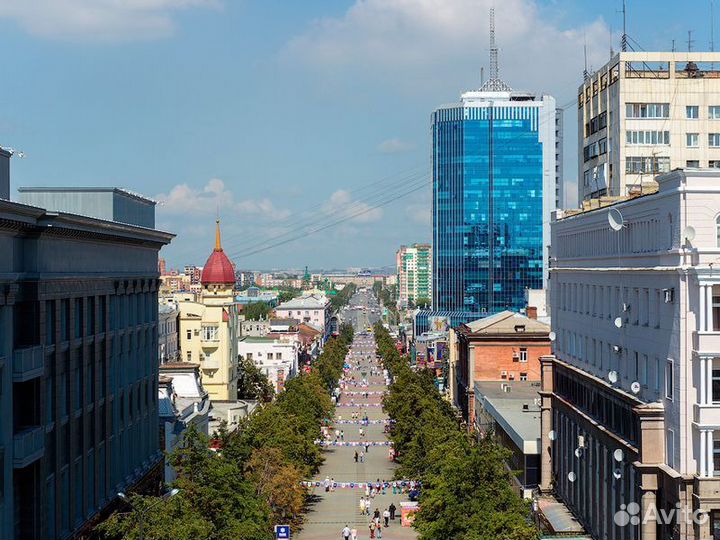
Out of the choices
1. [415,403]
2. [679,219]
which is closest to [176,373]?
A: [415,403]

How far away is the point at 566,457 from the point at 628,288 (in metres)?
17.3

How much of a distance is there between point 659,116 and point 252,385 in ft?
271

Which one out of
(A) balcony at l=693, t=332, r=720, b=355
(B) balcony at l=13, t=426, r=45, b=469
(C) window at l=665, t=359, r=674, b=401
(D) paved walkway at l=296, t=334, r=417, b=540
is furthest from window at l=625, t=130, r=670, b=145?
(B) balcony at l=13, t=426, r=45, b=469

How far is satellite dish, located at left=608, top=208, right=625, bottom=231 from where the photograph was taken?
48.5m

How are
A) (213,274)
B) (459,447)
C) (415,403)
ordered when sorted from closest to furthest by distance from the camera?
(459,447), (415,403), (213,274)

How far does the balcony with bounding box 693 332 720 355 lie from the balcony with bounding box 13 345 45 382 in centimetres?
2469

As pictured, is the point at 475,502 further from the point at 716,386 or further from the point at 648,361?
the point at 716,386

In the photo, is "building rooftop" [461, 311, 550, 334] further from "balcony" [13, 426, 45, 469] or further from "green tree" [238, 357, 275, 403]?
"balcony" [13, 426, 45, 469]

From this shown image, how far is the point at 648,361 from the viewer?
46.8m

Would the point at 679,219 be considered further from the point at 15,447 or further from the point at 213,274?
the point at 213,274

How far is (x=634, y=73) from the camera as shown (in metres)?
73.8

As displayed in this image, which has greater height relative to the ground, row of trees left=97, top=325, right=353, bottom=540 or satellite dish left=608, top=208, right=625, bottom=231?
satellite dish left=608, top=208, right=625, bottom=231

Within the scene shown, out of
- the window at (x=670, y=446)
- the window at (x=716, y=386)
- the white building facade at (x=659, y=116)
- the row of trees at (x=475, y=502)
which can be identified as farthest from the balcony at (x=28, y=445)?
the white building facade at (x=659, y=116)

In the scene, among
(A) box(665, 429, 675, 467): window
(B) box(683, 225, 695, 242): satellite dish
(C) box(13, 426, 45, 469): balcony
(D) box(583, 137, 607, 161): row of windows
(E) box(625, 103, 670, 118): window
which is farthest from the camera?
(D) box(583, 137, 607, 161): row of windows
